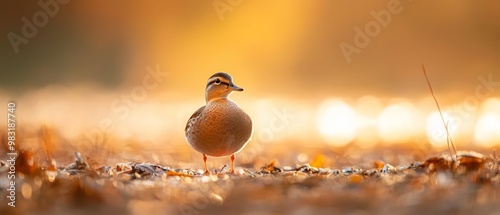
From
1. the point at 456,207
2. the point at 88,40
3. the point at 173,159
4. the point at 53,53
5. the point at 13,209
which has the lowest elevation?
the point at 456,207

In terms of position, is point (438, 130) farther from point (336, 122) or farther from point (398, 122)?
point (336, 122)

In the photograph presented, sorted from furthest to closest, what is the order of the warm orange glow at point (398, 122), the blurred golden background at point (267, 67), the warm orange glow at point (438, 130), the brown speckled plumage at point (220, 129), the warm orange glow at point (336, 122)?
1. the blurred golden background at point (267, 67)
2. the warm orange glow at point (336, 122)
3. the warm orange glow at point (398, 122)
4. the warm orange glow at point (438, 130)
5. the brown speckled plumage at point (220, 129)

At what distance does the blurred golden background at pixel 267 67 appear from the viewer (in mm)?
18891

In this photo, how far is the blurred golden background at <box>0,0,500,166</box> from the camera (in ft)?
62.0

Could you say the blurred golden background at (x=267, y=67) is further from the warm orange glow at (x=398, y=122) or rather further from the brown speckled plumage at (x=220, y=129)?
the brown speckled plumage at (x=220, y=129)

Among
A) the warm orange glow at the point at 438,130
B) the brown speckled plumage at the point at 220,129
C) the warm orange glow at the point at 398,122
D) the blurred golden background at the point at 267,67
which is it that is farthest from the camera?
the blurred golden background at the point at 267,67

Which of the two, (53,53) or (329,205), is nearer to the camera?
(329,205)

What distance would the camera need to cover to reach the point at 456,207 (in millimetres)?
6066

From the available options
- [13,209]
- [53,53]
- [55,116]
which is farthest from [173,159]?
[53,53]

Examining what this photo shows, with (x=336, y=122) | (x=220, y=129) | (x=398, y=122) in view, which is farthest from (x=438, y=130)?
(x=220, y=129)

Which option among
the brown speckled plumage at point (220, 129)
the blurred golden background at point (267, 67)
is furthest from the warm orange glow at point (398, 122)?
the brown speckled plumage at point (220, 129)

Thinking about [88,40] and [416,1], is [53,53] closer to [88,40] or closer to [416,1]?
[88,40]

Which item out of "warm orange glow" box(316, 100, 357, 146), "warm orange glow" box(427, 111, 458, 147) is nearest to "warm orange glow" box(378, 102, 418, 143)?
"warm orange glow" box(427, 111, 458, 147)

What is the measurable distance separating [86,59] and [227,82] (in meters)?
24.9
